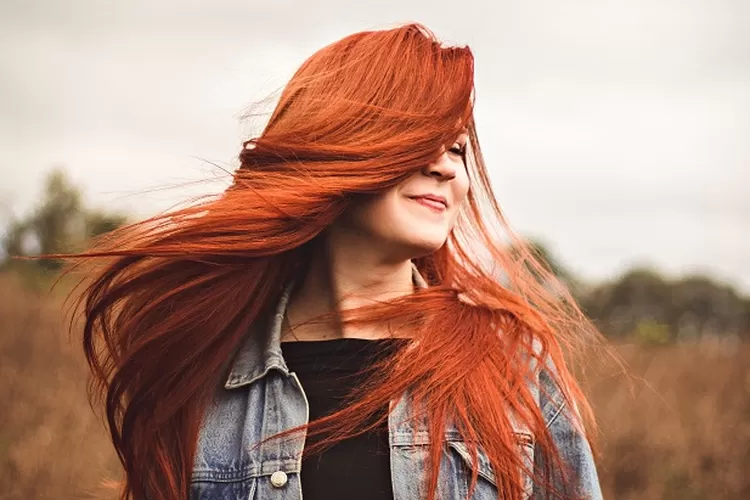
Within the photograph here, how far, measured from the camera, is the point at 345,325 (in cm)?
231

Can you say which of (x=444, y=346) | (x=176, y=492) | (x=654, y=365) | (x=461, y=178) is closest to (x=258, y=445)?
(x=176, y=492)

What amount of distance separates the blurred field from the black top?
2.59 meters

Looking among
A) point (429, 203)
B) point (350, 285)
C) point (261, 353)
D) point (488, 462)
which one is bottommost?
point (488, 462)

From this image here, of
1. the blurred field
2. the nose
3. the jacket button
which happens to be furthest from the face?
the blurred field

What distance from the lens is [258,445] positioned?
83.4 inches

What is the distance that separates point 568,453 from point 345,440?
57 centimetres

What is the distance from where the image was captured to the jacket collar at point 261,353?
2.26 metres

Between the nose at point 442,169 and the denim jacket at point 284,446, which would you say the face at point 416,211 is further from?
the denim jacket at point 284,446

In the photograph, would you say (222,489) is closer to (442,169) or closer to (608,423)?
(442,169)

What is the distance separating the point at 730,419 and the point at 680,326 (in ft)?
8.51

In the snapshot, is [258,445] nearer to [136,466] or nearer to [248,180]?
[136,466]

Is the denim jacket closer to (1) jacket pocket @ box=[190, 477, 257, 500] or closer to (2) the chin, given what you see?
(1) jacket pocket @ box=[190, 477, 257, 500]

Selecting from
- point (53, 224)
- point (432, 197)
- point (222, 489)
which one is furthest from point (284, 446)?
point (53, 224)

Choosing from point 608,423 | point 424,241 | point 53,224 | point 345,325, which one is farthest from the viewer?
point 53,224
